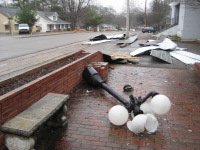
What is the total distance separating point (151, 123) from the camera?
3.23 metres

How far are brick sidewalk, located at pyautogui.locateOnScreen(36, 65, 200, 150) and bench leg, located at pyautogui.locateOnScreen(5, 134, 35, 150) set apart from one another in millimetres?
488

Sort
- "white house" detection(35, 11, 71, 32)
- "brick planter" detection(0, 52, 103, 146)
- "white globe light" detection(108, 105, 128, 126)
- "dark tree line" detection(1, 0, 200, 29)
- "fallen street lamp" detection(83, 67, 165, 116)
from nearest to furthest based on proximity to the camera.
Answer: "brick planter" detection(0, 52, 103, 146) → "white globe light" detection(108, 105, 128, 126) → "fallen street lamp" detection(83, 67, 165, 116) → "dark tree line" detection(1, 0, 200, 29) → "white house" detection(35, 11, 71, 32)

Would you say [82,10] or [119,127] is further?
[82,10]

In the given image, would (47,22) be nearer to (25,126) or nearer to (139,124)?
(139,124)

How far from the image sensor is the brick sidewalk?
9.86 feet

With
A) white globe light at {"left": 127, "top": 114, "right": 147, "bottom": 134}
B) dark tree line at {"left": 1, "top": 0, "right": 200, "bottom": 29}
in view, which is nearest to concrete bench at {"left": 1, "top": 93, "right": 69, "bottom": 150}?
white globe light at {"left": 127, "top": 114, "right": 147, "bottom": 134}

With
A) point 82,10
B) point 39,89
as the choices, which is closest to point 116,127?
point 39,89

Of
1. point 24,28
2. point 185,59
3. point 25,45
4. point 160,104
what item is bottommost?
point 160,104

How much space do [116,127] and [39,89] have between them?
5.11ft

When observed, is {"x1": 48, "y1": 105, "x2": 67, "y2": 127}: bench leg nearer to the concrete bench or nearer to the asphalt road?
the concrete bench

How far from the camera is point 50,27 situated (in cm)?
5897

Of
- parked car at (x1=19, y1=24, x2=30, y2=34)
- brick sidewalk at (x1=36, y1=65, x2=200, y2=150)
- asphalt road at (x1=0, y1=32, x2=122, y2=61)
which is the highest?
parked car at (x1=19, y1=24, x2=30, y2=34)

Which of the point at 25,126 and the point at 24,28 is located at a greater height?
the point at 24,28

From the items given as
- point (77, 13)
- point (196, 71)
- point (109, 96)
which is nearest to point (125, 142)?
point (109, 96)
